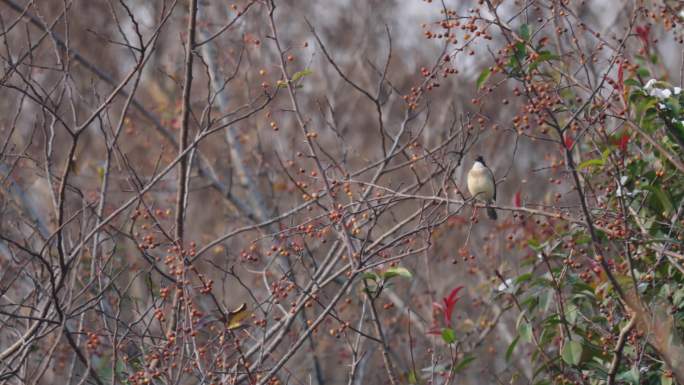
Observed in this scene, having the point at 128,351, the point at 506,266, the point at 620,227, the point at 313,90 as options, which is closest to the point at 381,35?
the point at 313,90

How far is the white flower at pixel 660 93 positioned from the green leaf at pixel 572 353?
1065 mm

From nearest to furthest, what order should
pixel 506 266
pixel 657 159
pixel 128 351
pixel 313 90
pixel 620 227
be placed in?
pixel 620 227 → pixel 657 159 → pixel 128 351 → pixel 506 266 → pixel 313 90

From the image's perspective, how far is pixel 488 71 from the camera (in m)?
3.64

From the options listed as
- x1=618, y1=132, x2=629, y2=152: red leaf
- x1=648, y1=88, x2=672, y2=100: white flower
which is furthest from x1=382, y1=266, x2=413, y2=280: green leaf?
x1=648, y1=88, x2=672, y2=100: white flower

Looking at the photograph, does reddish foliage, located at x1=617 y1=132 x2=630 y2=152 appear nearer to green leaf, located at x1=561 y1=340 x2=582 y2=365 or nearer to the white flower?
the white flower

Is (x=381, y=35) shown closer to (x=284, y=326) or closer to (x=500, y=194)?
(x=500, y=194)

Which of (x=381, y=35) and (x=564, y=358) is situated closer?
Result: (x=564, y=358)

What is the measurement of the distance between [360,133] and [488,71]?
786cm

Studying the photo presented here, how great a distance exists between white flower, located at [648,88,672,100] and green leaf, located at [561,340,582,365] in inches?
41.9

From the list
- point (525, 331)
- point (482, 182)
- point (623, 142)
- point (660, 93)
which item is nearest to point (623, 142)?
point (623, 142)

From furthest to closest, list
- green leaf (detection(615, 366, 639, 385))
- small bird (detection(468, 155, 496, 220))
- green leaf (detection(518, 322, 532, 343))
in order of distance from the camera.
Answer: small bird (detection(468, 155, 496, 220)) → green leaf (detection(518, 322, 532, 343)) → green leaf (detection(615, 366, 639, 385))

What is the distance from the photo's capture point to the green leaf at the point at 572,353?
11.7 ft

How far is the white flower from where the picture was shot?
3709mm

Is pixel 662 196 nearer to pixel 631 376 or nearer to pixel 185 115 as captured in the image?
pixel 631 376
